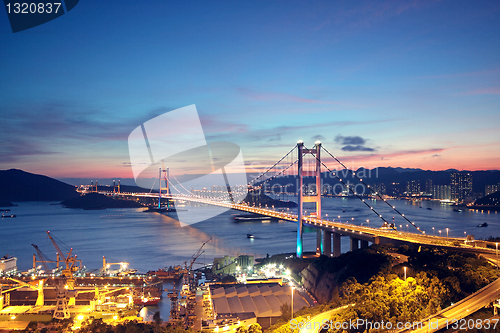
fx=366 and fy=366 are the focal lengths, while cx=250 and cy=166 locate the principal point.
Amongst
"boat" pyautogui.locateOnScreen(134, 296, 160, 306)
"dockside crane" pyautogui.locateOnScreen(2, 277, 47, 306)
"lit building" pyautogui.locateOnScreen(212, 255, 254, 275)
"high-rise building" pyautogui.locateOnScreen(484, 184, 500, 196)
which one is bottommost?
"boat" pyautogui.locateOnScreen(134, 296, 160, 306)

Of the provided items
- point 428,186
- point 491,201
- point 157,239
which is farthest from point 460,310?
point 428,186

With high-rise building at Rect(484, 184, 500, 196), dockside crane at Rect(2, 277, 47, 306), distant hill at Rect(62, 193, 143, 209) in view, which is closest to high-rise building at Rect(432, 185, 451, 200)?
high-rise building at Rect(484, 184, 500, 196)

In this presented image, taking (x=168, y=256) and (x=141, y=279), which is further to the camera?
(x=168, y=256)

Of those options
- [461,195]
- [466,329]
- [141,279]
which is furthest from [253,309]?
[461,195]

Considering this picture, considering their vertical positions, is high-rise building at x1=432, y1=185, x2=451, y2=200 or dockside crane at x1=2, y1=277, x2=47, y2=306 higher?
high-rise building at x1=432, y1=185, x2=451, y2=200

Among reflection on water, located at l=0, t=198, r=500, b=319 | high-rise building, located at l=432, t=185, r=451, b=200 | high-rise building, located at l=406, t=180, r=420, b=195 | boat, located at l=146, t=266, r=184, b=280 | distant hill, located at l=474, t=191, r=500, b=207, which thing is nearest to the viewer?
boat, located at l=146, t=266, r=184, b=280

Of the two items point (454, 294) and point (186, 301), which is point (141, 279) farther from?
point (454, 294)

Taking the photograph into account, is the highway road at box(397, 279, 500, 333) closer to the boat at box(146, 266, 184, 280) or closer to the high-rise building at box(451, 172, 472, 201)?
the boat at box(146, 266, 184, 280)
